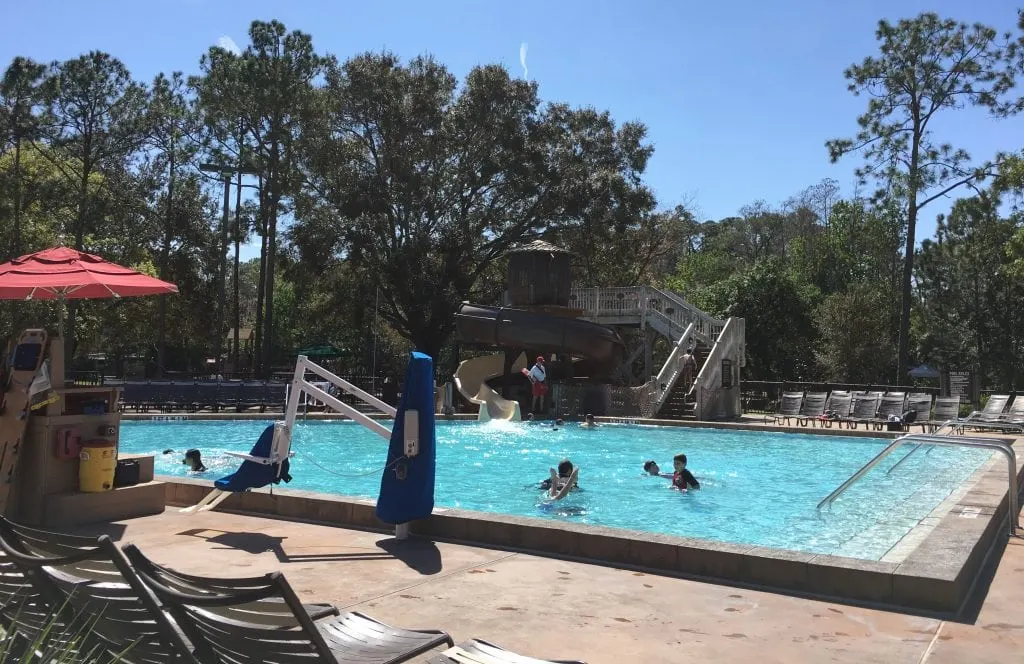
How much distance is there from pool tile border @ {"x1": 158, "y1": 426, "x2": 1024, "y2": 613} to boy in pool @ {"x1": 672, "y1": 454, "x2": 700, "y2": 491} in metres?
4.13

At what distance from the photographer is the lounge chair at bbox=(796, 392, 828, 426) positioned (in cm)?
2030

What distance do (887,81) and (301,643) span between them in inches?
1387

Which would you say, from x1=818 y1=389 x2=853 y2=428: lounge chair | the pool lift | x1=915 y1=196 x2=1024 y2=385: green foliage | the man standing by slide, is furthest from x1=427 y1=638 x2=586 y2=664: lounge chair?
x1=915 y1=196 x2=1024 y2=385: green foliage

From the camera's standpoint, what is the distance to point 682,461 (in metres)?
11.6

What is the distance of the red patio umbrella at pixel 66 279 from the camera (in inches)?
288

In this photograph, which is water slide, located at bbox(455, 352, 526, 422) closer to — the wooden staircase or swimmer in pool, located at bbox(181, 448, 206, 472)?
the wooden staircase

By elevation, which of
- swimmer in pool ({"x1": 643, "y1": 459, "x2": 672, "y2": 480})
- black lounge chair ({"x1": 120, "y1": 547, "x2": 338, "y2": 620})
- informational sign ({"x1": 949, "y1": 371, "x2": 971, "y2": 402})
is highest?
informational sign ({"x1": 949, "y1": 371, "x2": 971, "y2": 402})

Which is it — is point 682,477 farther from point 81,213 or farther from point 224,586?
point 81,213

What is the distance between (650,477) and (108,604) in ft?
35.9

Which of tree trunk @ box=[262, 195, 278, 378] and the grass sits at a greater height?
tree trunk @ box=[262, 195, 278, 378]

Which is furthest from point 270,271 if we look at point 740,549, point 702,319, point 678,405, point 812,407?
point 740,549

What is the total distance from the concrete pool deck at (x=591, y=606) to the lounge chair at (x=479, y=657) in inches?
34.0

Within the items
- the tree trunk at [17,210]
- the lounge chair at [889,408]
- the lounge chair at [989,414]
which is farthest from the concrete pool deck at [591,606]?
the tree trunk at [17,210]

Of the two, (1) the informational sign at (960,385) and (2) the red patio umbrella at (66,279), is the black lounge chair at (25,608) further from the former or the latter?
(1) the informational sign at (960,385)
